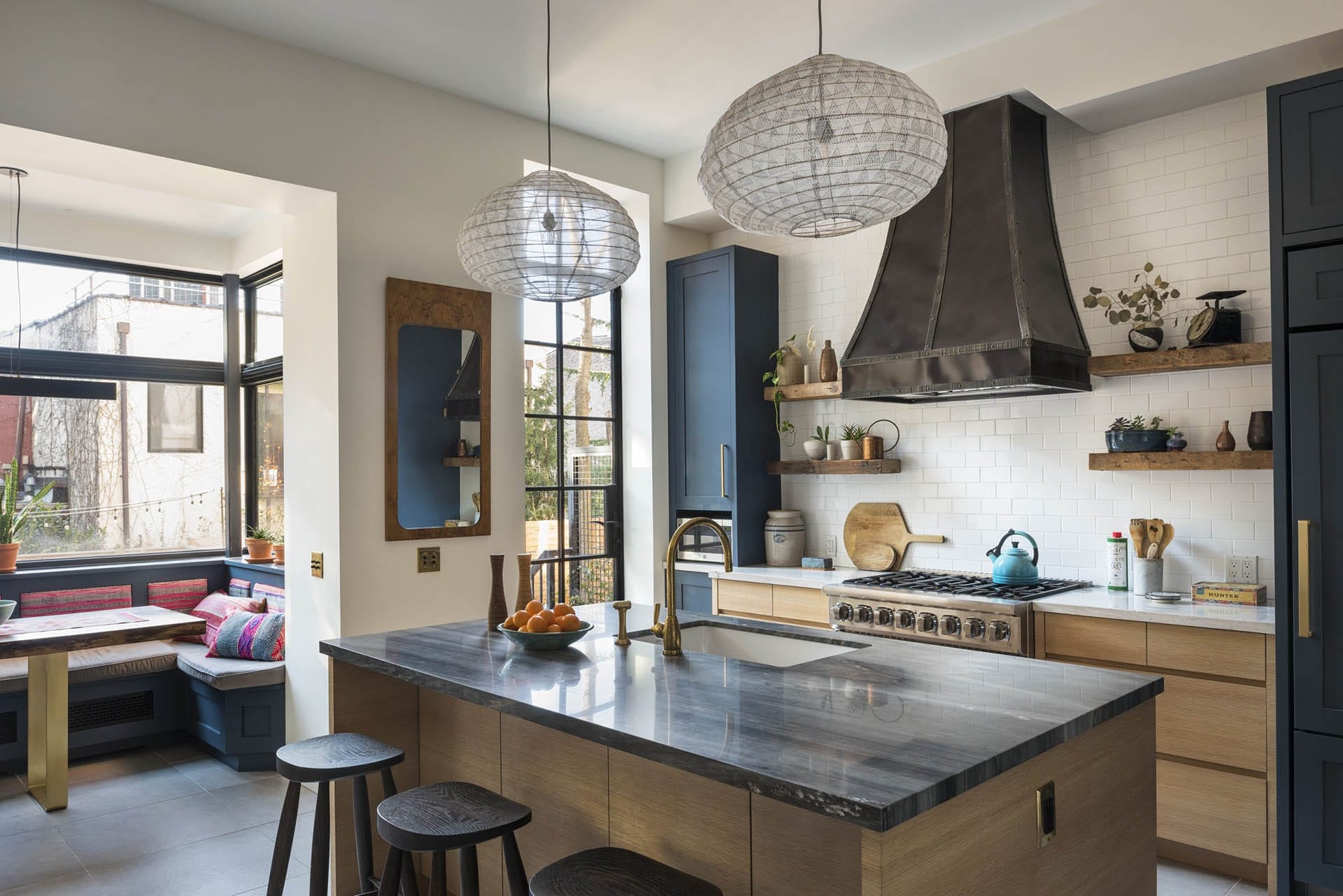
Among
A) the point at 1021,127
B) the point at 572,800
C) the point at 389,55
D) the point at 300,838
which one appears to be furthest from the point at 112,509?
the point at 1021,127

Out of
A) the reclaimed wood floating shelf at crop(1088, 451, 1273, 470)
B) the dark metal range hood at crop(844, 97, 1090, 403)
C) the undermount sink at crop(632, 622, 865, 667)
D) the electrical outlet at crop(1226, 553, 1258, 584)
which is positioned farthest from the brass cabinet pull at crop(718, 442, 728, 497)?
the electrical outlet at crop(1226, 553, 1258, 584)

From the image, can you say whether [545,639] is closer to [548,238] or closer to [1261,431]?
[548,238]

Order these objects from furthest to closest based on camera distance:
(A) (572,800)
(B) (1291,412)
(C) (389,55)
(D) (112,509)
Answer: (D) (112,509)
(C) (389,55)
(B) (1291,412)
(A) (572,800)

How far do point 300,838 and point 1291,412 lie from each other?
412cm

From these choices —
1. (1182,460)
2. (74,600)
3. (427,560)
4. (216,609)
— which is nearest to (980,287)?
(1182,460)

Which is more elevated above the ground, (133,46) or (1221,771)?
(133,46)

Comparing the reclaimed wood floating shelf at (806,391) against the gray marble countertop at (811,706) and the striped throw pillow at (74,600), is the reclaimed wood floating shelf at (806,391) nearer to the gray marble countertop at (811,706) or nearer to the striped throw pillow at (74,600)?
the gray marble countertop at (811,706)

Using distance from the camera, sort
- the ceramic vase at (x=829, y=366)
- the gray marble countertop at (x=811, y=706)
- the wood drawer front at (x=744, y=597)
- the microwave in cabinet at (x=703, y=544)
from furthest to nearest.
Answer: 1. the microwave in cabinet at (x=703, y=544)
2. the ceramic vase at (x=829, y=366)
3. the wood drawer front at (x=744, y=597)
4. the gray marble countertop at (x=811, y=706)

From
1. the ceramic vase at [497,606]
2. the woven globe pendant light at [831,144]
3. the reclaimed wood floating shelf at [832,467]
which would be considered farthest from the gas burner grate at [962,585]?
the woven globe pendant light at [831,144]

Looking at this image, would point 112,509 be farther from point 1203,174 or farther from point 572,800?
point 1203,174

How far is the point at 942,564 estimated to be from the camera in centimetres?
486

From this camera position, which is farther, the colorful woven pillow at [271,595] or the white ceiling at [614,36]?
the colorful woven pillow at [271,595]

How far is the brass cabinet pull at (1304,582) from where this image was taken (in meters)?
3.09

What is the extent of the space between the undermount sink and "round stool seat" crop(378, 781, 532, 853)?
2.63 feet
